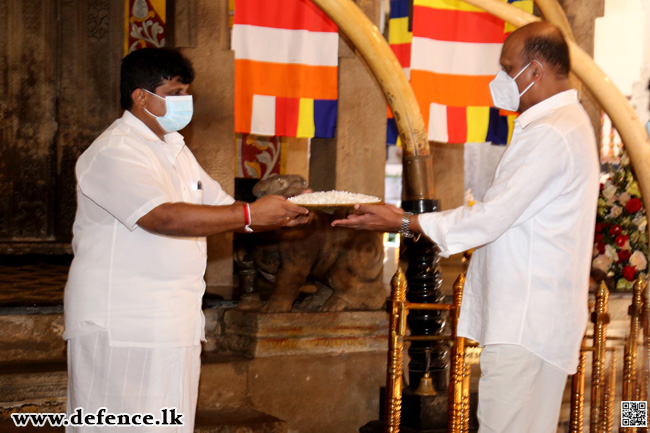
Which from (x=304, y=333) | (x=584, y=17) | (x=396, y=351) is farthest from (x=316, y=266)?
(x=584, y=17)

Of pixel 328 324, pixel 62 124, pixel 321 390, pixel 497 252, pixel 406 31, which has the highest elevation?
pixel 406 31

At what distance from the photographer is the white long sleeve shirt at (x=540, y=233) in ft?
11.3

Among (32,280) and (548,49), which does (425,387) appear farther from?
(32,280)

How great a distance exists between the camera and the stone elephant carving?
255 inches

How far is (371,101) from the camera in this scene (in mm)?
7367


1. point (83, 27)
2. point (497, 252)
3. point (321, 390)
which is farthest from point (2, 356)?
point (83, 27)

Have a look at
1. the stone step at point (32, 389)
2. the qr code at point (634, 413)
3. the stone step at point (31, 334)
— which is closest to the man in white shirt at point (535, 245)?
the qr code at point (634, 413)

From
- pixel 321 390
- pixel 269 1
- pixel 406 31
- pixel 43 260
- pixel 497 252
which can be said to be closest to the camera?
pixel 497 252

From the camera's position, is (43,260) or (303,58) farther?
(43,260)

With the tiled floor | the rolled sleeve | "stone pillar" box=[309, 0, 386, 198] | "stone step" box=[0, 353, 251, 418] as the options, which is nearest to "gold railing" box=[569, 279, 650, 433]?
"stone step" box=[0, 353, 251, 418]

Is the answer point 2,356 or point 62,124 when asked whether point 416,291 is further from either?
point 62,124

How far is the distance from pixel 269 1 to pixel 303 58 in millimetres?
528

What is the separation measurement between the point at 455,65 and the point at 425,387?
118 inches

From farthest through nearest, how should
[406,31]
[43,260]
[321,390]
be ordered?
[43,260]
[406,31]
[321,390]
